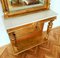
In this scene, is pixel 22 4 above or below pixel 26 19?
above

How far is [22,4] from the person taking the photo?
4.04 feet

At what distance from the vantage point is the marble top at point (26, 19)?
3.51 feet

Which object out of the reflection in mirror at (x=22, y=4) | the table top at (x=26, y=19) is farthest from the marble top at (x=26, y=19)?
the reflection in mirror at (x=22, y=4)

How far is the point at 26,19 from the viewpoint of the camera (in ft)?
3.79

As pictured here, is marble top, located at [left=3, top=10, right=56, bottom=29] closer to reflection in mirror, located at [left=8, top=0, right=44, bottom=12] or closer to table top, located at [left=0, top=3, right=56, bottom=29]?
table top, located at [left=0, top=3, right=56, bottom=29]

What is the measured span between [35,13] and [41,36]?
0.73 m

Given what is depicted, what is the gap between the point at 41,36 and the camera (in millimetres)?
1884

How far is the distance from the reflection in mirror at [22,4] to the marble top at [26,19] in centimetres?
13

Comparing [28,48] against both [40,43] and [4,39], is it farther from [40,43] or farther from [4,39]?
[4,39]

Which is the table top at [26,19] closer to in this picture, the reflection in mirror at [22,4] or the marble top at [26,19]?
the marble top at [26,19]

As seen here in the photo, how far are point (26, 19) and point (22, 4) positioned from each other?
0.78ft

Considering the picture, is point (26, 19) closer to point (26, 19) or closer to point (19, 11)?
point (26, 19)

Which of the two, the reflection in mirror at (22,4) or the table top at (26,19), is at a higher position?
the reflection in mirror at (22,4)

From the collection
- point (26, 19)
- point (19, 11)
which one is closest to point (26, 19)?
point (26, 19)
